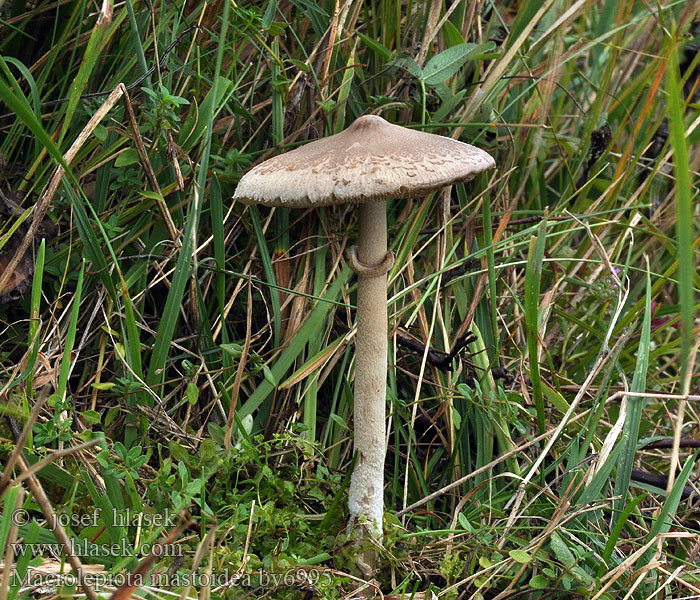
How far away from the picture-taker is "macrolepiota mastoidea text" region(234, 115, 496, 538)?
80.0 inches

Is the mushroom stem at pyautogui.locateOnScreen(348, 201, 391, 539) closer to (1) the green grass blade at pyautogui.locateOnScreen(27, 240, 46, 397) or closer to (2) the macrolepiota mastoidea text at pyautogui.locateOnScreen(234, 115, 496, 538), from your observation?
(2) the macrolepiota mastoidea text at pyautogui.locateOnScreen(234, 115, 496, 538)

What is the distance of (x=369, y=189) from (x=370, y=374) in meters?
0.76

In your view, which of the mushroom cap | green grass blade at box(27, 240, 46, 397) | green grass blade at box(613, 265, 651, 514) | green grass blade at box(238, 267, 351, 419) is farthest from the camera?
green grass blade at box(238, 267, 351, 419)

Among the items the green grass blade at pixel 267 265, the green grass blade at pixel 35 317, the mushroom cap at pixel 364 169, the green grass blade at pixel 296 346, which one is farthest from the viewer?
the green grass blade at pixel 267 265

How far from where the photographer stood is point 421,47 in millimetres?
2945

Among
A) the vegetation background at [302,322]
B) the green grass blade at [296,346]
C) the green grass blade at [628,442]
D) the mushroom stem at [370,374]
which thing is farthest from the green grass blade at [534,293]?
the green grass blade at [296,346]

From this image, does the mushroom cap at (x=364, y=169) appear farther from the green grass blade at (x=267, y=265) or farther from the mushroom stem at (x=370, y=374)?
the green grass blade at (x=267, y=265)

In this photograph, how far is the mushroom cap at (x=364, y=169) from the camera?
202 cm

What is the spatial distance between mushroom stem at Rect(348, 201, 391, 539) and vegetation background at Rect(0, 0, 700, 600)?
0.13 metres

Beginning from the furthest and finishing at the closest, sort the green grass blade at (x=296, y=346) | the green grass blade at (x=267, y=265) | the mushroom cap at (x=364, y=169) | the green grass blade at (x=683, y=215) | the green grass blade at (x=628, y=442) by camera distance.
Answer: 1. the green grass blade at (x=267, y=265)
2. the green grass blade at (x=296, y=346)
3. the green grass blade at (x=628, y=442)
4. the mushroom cap at (x=364, y=169)
5. the green grass blade at (x=683, y=215)

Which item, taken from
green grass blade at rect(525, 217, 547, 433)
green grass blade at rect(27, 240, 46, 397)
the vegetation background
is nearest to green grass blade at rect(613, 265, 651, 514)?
the vegetation background

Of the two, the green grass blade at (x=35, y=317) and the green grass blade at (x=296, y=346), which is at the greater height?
the green grass blade at (x=35, y=317)

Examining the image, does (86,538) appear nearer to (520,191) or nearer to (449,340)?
(449,340)

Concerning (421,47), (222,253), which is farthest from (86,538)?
(421,47)
